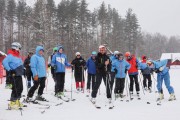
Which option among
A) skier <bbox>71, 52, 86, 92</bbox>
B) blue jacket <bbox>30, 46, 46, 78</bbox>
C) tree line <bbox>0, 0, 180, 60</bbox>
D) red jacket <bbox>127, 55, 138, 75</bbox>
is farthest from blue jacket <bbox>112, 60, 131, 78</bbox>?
tree line <bbox>0, 0, 180, 60</bbox>

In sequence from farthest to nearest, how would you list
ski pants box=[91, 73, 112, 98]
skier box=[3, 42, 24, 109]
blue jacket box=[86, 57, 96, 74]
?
blue jacket box=[86, 57, 96, 74]
ski pants box=[91, 73, 112, 98]
skier box=[3, 42, 24, 109]

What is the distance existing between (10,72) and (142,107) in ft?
13.4

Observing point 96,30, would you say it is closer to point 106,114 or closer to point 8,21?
point 8,21

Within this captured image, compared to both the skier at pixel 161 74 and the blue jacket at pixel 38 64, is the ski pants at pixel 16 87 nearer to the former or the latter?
the blue jacket at pixel 38 64

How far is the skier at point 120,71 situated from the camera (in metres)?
10.2

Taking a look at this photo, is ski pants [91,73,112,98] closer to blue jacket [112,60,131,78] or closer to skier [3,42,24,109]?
blue jacket [112,60,131,78]

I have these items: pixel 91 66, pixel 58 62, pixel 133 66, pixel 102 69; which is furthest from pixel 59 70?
pixel 133 66

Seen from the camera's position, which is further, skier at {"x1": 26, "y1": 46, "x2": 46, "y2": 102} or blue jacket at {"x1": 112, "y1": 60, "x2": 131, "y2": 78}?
blue jacket at {"x1": 112, "y1": 60, "x2": 131, "y2": 78}

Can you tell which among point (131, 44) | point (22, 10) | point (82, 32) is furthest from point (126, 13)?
point (22, 10)

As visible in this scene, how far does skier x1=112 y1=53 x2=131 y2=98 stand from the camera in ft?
33.4

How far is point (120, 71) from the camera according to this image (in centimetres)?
1015

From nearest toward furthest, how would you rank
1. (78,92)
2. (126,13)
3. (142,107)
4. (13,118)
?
1. (13,118)
2. (142,107)
3. (78,92)
4. (126,13)

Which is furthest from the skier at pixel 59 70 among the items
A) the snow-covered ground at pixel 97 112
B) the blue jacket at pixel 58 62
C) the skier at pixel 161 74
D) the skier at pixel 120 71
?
the skier at pixel 161 74

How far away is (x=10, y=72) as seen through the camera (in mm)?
7652
